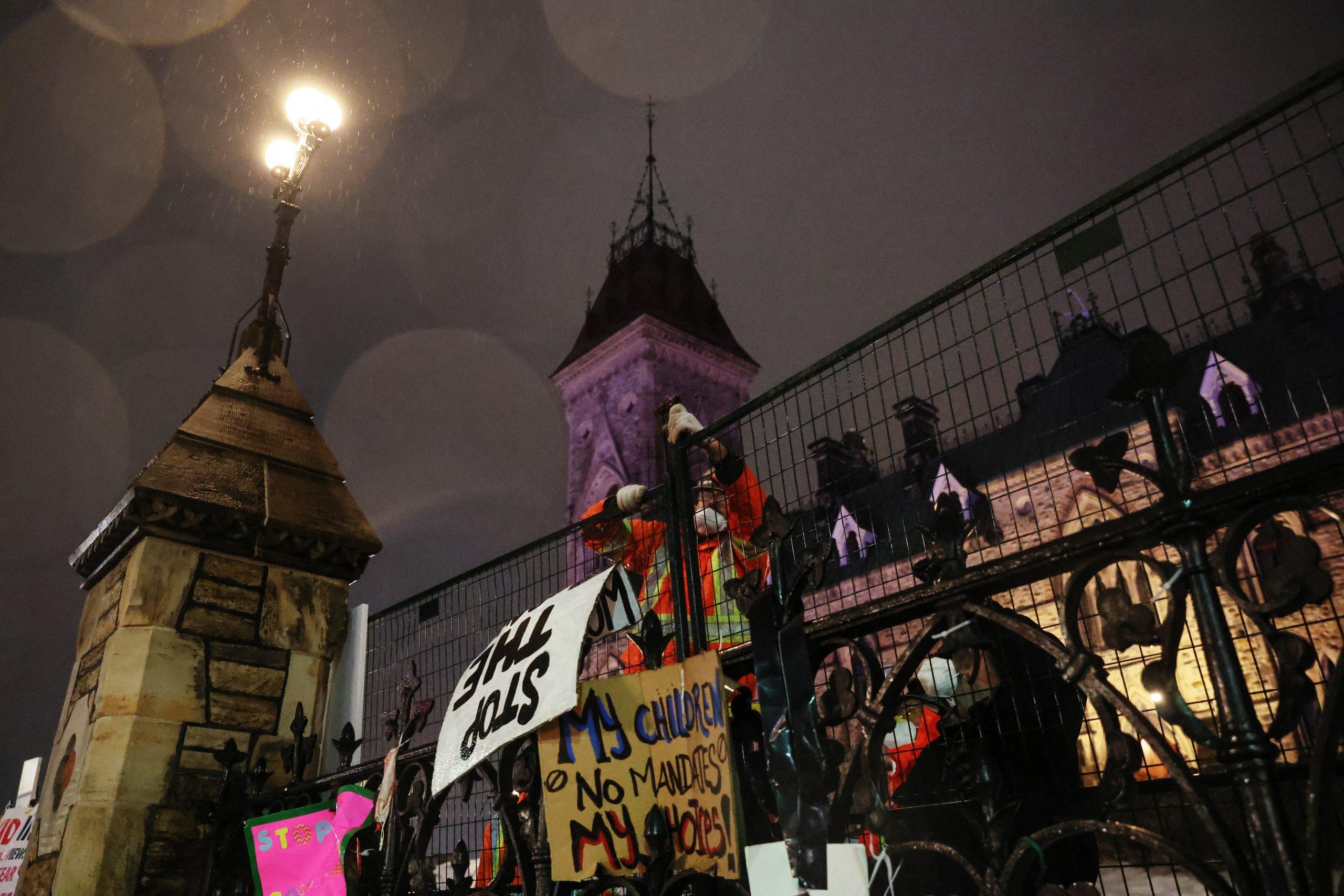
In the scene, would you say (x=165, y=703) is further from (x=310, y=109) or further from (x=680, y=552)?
(x=310, y=109)

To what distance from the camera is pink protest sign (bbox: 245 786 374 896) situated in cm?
342

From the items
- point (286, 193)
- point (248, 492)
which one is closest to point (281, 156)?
point (286, 193)

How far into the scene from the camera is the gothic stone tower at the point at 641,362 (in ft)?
98.5

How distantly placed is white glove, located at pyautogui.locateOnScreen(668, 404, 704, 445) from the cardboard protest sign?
1.05 m

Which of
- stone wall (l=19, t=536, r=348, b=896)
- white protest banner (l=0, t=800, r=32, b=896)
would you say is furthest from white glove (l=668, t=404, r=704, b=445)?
white protest banner (l=0, t=800, r=32, b=896)

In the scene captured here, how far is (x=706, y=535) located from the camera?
4035 mm

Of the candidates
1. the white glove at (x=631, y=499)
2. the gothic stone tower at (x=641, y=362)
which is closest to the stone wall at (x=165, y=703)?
the white glove at (x=631, y=499)

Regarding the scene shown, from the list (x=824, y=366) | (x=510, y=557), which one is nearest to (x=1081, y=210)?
(x=824, y=366)

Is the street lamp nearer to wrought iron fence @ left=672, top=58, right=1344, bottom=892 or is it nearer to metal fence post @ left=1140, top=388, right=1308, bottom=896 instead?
wrought iron fence @ left=672, top=58, right=1344, bottom=892

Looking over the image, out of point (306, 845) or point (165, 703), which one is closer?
point (306, 845)

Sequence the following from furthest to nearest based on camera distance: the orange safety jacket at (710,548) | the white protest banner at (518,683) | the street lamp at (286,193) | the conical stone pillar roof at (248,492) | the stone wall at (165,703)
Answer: the street lamp at (286,193), the conical stone pillar roof at (248,492), the stone wall at (165,703), the orange safety jacket at (710,548), the white protest banner at (518,683)

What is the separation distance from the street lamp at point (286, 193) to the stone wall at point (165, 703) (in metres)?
1.63

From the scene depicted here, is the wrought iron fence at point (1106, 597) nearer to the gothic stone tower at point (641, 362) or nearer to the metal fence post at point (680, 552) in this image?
the metal fence post at point (680, 552)

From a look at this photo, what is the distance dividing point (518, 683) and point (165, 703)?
7.06ft
